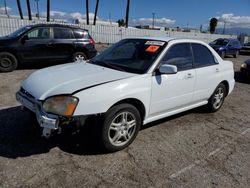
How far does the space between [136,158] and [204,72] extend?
2.22 meters

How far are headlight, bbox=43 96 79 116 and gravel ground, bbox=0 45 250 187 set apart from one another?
0.35 meters

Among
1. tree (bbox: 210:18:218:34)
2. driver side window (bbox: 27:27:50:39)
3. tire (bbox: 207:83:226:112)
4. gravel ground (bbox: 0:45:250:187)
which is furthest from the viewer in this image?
tree (bbox: 210:18:218:34)

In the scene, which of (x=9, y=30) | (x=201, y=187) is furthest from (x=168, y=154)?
(x=9, y=30)

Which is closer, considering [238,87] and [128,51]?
[128,51]

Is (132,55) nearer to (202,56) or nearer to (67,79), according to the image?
(67,79)

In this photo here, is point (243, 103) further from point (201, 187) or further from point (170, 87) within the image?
point (201, 187)

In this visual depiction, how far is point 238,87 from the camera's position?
807 cm

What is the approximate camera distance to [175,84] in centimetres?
374

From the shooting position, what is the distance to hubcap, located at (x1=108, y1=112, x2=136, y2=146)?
313 cm

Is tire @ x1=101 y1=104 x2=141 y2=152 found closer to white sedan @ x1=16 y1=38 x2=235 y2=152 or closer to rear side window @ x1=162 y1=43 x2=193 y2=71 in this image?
white sedan @ x1=16 y1=38 x2=235 y2=152

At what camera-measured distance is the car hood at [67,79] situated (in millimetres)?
2904

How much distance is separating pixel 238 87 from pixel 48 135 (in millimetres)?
7265

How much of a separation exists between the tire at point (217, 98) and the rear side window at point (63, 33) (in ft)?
20.3

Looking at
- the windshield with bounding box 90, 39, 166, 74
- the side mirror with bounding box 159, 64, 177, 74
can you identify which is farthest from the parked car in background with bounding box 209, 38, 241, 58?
the side mirror with bounding box 159, 64, 177, 74
